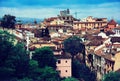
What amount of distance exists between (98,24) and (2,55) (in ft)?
44.1

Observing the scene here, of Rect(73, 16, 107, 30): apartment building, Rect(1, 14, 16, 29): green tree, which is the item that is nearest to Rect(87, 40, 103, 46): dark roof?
Rect(1, 14, 16, 29): green tree

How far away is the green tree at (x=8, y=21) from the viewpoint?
14.6m

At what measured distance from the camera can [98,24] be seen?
22.1m

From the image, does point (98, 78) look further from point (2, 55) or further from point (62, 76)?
point (2, 55)

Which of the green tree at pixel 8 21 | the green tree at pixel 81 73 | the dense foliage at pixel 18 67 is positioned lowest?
the green tree at pixel 81 73

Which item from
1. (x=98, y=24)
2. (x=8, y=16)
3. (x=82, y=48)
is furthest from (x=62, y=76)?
(x=98, y=24)

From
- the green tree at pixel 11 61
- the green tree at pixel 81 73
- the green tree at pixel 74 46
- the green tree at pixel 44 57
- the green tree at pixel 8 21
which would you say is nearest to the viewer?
the green tree at pixel 11 61

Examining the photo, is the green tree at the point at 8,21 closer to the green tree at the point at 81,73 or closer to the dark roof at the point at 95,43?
the dark roof at the point at 95,43

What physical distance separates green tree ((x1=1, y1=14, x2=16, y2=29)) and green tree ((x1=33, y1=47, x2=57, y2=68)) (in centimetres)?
462

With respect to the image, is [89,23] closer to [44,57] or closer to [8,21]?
[8,21]

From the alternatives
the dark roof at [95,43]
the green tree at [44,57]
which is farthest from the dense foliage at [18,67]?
the dark roof at [95,43]

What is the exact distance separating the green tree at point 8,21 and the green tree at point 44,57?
15.1 feet

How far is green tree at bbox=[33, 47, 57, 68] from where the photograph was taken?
32.5 ft

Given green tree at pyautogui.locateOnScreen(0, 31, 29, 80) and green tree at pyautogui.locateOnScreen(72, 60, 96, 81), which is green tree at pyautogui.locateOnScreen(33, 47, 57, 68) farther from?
green tree at pyautogui.locateOnScreen(72, 60, 96, 81)
